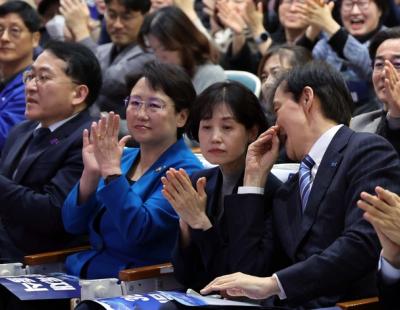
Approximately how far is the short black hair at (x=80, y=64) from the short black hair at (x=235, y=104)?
809 millimetres

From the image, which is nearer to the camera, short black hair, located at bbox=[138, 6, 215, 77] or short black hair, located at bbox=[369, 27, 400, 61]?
short black hair, located at bbox=[369, 27, 400, 61]

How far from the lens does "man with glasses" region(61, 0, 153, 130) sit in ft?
17.3

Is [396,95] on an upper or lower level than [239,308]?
upper

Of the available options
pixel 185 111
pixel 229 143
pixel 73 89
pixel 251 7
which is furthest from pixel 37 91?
pixel 251 7

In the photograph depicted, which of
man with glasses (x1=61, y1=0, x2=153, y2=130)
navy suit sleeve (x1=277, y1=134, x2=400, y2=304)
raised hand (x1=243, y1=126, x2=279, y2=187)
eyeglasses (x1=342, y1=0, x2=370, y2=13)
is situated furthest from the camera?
eyeglasses (x1=342, y1=0, x2=370, y2=13)

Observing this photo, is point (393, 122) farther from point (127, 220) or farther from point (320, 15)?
point (320, 15)

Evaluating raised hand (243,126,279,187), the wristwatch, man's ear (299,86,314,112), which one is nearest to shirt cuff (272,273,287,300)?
raised hand (243,126,279,187)

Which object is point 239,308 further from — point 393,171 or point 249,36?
point 249,36

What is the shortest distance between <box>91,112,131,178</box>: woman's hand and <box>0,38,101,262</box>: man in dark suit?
0.43m

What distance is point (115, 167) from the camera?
11.8ft

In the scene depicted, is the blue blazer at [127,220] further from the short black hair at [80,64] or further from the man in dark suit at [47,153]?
the short black hair at [80,64]

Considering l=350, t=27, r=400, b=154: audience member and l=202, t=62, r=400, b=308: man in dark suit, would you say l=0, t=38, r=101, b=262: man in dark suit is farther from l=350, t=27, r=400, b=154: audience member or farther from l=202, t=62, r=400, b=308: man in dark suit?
l=350, t=27, r=400, b=154: audience member

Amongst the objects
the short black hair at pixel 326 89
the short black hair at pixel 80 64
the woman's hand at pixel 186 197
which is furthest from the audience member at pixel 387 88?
the short black hair at pixel 80 64

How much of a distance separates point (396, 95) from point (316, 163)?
54 cm
